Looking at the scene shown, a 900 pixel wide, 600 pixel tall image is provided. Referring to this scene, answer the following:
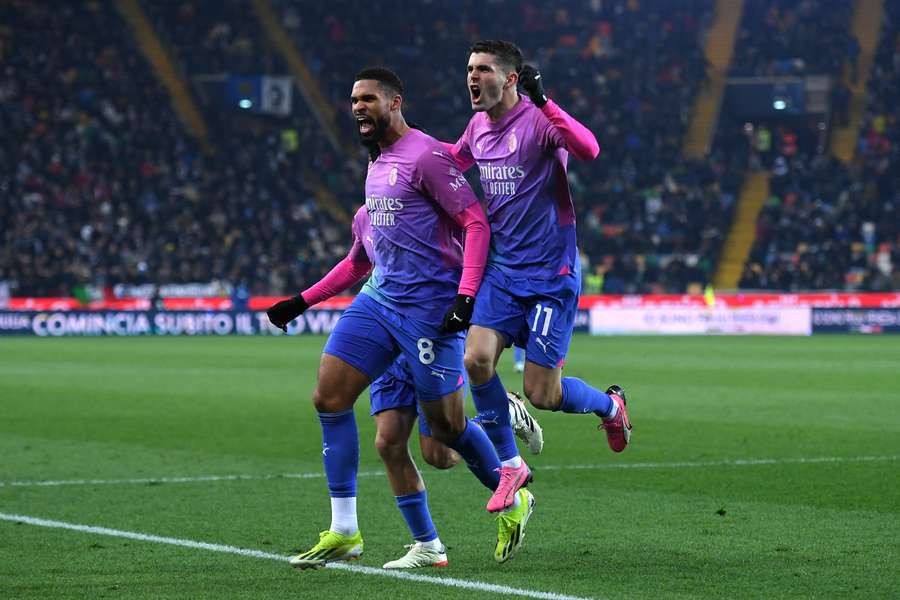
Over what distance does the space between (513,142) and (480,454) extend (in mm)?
1537

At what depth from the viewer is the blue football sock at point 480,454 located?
6711mm

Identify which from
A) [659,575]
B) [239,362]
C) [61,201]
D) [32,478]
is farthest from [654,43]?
[659,575]

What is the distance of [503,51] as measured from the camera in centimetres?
711

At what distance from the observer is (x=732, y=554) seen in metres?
6.74

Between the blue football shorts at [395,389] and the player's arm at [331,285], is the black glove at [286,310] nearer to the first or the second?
the player's arm at [331,285]

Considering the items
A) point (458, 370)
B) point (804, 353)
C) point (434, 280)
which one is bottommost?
point (804, 353)

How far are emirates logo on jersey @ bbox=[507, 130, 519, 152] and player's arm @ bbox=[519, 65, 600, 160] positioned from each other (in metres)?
0.25

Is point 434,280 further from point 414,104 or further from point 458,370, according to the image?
point 414,104

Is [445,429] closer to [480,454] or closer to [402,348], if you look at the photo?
[480,454]

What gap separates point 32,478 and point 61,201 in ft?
89.2

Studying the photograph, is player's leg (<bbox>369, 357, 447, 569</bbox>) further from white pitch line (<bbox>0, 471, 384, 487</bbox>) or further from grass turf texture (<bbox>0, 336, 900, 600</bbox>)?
white pitch line (<bbox>0, 471, 384, 487</bbox>)

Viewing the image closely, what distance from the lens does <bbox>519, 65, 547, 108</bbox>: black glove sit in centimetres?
679

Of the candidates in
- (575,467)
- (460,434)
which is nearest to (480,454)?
(460,434)

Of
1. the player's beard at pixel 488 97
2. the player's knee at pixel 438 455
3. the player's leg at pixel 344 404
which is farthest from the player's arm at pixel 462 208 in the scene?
the player's knee at pixel 438 455
